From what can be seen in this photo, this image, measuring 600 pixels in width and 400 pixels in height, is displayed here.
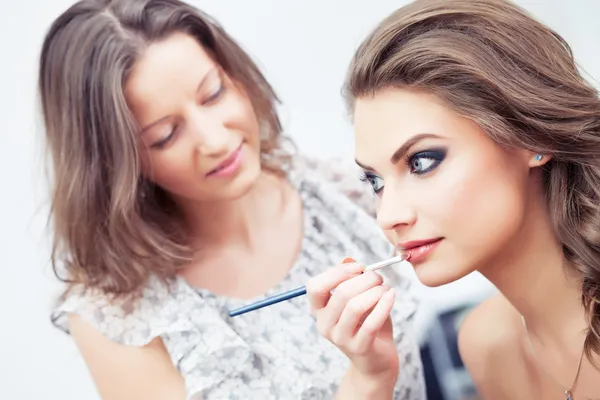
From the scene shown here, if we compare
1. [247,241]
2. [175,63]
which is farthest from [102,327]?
[175,63]

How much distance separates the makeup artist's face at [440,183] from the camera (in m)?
0.87

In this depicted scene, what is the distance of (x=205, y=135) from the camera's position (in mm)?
1112

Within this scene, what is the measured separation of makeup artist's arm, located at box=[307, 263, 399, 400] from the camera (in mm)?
878

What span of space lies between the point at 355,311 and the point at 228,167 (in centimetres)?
37

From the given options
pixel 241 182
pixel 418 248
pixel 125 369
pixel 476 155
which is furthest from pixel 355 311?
pixel 125 369

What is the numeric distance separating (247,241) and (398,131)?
519 millimetres

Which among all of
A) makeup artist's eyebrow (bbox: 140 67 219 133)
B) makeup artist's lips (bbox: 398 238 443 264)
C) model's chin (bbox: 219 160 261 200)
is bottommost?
makeup artist's lips (bbox: 398 238 443 264)

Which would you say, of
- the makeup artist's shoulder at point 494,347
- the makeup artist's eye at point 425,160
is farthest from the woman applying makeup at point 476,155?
the makeup artist's shoulder at point 494,347

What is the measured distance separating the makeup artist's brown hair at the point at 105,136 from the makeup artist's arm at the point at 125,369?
0.09 metres

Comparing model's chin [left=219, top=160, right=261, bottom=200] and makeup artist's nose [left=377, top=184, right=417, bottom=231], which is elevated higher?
model's chin [left=219, top=160, right=261, bottom=200]

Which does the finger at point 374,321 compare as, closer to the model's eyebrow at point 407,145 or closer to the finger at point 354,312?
the finger at point 354,312

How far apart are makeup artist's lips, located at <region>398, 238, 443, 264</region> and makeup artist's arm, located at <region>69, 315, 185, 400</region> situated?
0.48m

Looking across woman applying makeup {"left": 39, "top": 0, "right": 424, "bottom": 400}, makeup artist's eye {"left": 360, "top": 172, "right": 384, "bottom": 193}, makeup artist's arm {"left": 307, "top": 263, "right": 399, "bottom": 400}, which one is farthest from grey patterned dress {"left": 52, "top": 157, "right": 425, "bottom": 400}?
makeup artist's eye {"left": 360, "top": 172, "right": 384, "bottom": 193}

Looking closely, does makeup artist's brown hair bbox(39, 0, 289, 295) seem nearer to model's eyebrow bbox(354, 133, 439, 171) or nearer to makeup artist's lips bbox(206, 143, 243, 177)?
makeup artist's lips bbox(206, 143, 243, 177)
